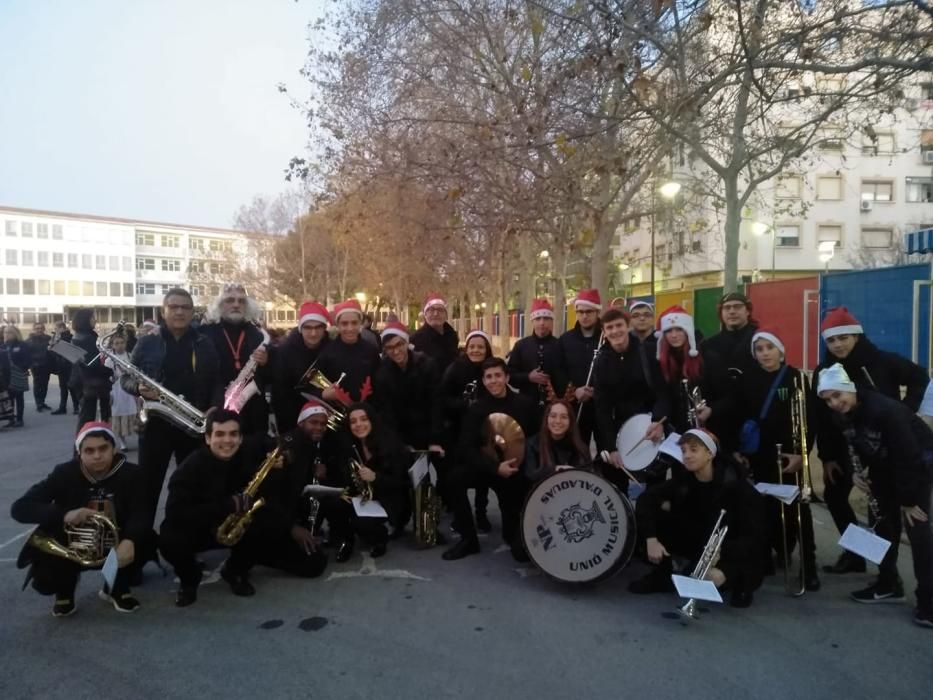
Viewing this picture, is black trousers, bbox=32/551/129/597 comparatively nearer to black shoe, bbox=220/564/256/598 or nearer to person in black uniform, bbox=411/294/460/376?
black shoe, bbox=220/564/256/598

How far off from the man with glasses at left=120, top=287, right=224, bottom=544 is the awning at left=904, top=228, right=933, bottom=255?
13028 millimetres

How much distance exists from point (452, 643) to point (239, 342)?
312 cm

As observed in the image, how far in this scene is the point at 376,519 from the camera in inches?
209

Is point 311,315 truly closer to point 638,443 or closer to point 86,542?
point 86,542

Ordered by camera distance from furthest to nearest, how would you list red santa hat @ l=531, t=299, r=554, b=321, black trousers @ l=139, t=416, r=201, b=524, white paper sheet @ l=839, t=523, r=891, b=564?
red santa hat @ l=531, t=299, r=554, b=321 < black trousers @ l=139, t=416, r=201, b=524 < white paper sheet @ l=839, t=523, r=891, b=564

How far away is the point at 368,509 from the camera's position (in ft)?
17.0

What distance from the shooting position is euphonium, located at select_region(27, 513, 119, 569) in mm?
4074

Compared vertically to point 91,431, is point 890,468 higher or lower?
lower

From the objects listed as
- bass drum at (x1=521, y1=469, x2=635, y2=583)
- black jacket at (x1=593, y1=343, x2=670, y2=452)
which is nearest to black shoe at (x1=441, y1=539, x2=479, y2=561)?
bass drum at (x1=521, y1=469, x2=635, y2=583)

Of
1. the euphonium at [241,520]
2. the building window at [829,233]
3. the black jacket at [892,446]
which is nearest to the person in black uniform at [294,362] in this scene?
the euphonium at [241,520]

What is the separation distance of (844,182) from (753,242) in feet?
21.0

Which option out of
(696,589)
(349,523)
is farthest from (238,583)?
(696,589)

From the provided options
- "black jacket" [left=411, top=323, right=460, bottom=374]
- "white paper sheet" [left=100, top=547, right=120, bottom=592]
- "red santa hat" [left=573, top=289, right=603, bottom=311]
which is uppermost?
"red santa hat" [left=573, top=289, right=603, bottom=311]

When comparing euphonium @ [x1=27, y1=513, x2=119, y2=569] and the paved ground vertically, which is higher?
euphonium @ [x1=27, y1=513, x2=119, y2=569]
